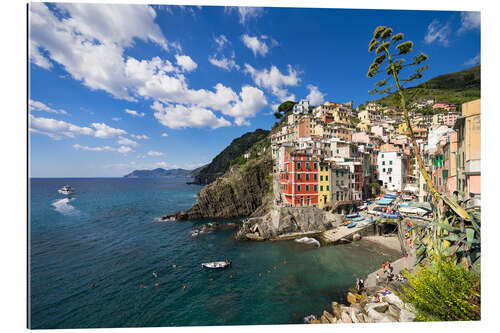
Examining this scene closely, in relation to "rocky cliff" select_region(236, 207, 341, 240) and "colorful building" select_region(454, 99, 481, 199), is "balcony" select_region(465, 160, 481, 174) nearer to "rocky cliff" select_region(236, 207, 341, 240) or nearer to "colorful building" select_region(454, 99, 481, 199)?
"colorful building" select_region(454, 99, 481, 199)

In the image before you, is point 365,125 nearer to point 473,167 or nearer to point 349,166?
point 349,166

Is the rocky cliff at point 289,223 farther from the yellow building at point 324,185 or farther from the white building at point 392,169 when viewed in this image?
the white building at point 392,169

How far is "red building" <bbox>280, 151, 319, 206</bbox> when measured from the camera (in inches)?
760

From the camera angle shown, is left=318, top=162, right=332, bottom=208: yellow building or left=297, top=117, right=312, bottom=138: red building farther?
left=297, top=117, right=312, bottom=138: red building

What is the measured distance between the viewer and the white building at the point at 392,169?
2553 cm

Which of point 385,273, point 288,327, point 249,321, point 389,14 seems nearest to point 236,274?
point 249,321

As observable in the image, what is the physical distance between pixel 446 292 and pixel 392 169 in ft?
91.7

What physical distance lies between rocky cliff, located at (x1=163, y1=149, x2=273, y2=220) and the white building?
16724mm

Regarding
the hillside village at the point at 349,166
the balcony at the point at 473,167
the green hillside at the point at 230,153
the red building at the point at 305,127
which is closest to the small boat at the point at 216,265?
the hillside village at the point at 349,166

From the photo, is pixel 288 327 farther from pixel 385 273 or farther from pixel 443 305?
pixel 385 273

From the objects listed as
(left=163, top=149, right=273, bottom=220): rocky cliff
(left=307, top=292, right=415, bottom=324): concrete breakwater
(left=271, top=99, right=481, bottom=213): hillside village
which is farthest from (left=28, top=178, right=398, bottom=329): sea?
(left=163, top=149, right=273, bottom=220): rocky cliff

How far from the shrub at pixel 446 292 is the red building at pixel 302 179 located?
48.9ft

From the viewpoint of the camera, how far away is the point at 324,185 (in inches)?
793

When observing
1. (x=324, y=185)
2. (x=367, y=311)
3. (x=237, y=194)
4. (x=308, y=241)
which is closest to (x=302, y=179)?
(x=324, y=185)
